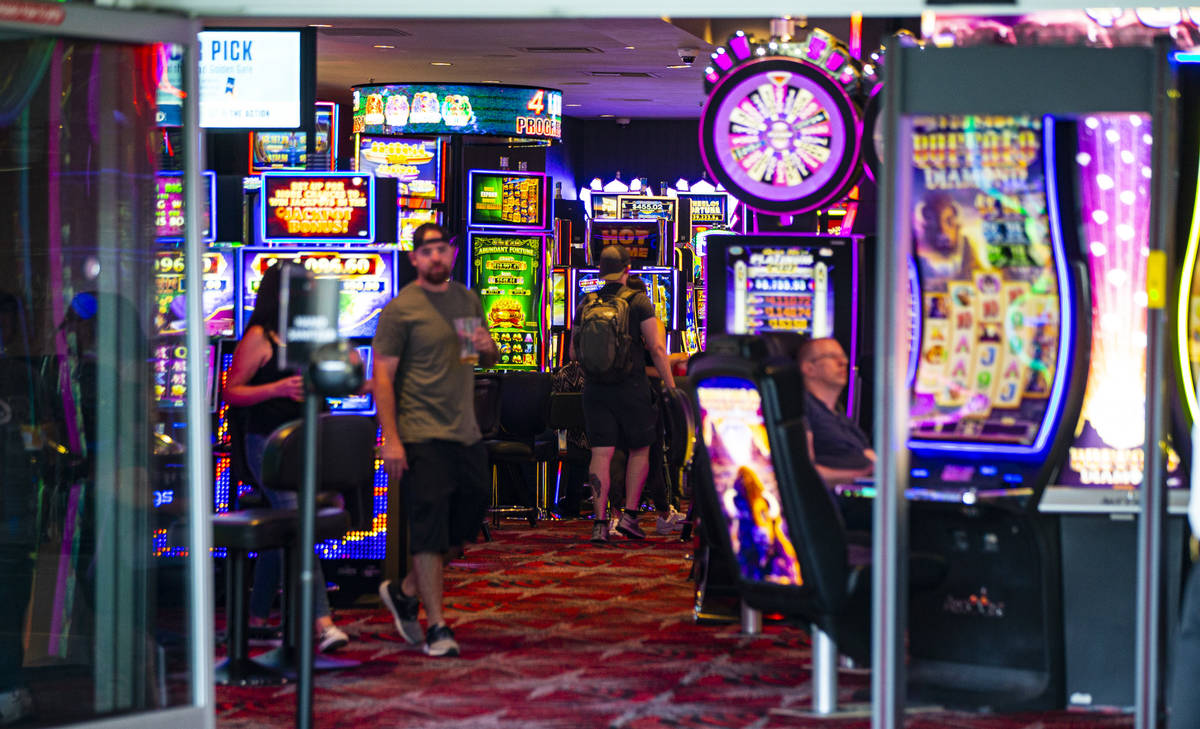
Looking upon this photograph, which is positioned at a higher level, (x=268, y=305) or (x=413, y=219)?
(x=413, y=219)

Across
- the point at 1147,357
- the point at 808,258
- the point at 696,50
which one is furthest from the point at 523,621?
the point at 696,50

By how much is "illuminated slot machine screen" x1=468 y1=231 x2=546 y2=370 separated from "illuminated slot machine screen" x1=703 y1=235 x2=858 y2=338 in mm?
4764

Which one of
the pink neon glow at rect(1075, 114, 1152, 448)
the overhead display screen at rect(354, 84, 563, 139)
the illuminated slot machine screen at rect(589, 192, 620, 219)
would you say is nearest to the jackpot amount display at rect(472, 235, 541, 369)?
the illuminated slot machine screen at rect(589, 192, 620, 219)

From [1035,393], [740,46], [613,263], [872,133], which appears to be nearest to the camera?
[1035,393]

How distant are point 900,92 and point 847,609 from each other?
1547 millimetres

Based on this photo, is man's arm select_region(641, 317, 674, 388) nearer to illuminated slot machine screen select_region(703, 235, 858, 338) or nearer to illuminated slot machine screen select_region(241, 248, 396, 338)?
illuminated slot machine screen select_region(241, 248, 396, 338)

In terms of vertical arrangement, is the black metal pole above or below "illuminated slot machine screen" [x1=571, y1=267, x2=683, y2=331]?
below

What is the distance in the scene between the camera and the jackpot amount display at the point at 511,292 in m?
10.9

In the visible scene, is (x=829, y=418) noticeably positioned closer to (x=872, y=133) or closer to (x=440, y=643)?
(x=872, y=133)

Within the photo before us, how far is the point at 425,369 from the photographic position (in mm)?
5652

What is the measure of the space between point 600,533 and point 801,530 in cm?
434

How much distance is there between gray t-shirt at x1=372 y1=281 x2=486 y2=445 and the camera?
5.63 m

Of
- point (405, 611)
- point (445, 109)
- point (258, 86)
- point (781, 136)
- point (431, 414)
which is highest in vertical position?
point (445, 109)

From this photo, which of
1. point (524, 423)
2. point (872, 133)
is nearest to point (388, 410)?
point (872, 133)
